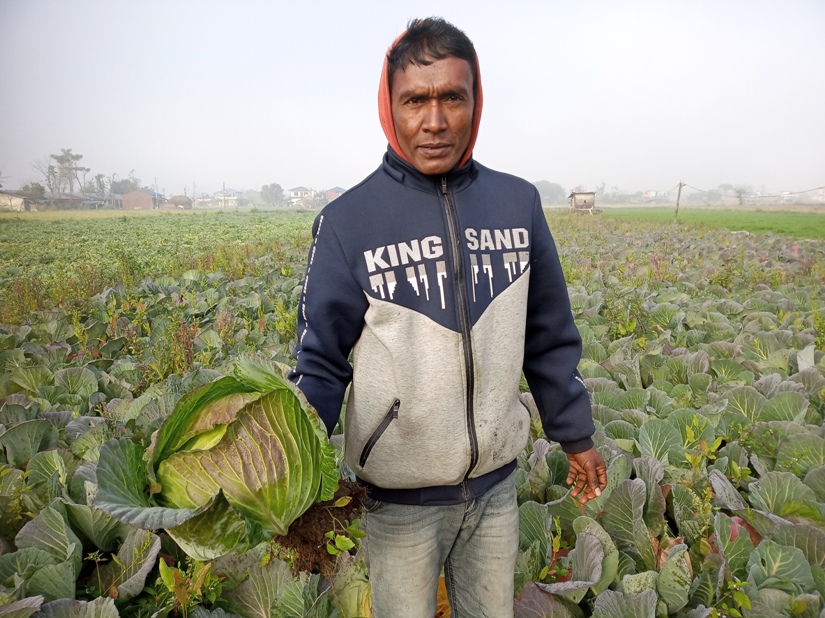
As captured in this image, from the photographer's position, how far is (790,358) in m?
4.47

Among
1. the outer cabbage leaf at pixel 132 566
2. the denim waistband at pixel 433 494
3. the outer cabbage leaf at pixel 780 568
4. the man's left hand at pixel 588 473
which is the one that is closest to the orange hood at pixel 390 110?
the denim waistband at pixel 433 494

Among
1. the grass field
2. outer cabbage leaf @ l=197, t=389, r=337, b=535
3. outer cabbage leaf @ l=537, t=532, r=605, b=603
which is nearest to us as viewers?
outer cabbage leaf @ l=197, t=389, r=337, b=535

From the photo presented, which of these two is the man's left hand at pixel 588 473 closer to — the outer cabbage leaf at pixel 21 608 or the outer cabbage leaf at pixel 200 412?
the outer cabbage leaf at pixel 200 412

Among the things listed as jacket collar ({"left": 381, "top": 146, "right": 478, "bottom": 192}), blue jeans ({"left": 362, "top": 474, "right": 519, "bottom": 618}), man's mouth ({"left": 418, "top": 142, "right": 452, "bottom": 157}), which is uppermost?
man's mouth ({"left": 418, "top": 142, "right": 452, "bottom": 157})

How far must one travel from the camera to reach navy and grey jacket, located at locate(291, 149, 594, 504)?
4.94 ft

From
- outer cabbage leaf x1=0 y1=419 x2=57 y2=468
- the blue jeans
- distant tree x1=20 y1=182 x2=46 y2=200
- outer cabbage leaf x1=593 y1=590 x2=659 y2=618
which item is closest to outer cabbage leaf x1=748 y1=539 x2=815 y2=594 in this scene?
outer cabbage leaf x1=593 y1=590 x2=659 y2=618

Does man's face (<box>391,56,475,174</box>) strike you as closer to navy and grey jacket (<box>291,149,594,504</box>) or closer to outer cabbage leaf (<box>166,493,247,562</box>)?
navy and grey jacket (<box>291,149,594,504</box>)

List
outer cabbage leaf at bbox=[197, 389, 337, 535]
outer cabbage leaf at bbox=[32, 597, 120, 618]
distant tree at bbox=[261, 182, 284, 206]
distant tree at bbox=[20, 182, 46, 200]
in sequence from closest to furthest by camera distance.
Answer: outer cabbage leaf at bbox=[197, 389, 337, 535]
outer cabbage leaf at bbox=[32, 597, 120, 618]
distant tree at bbox=[20, 182, 46, 200]
distant tree at bbox=[261, 182, 284, 206]

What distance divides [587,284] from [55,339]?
7246 millimetres

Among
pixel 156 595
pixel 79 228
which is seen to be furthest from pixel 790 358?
pixel 79 228

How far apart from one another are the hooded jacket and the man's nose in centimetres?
14

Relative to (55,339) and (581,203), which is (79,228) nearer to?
(55,339)

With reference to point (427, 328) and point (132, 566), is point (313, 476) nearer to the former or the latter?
point (427, 328)

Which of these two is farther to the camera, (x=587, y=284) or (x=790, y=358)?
(x=587, y=284)
